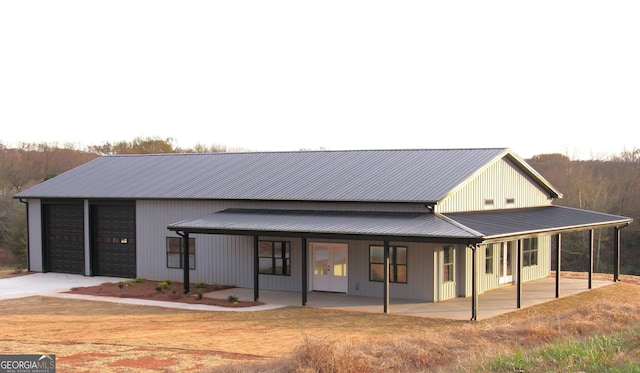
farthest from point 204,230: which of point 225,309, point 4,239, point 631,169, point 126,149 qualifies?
point 126,149

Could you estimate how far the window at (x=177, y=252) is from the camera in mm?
29094

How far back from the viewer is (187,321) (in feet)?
68.9

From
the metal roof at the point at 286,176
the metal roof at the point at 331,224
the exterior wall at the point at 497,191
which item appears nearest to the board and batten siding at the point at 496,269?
the exterior wall at the point at 497,191

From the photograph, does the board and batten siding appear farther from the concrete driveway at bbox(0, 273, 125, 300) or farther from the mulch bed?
the concrete driveway at bbox(0, 273, 125, 300)

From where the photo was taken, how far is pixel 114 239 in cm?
3138

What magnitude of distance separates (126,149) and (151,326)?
6796 centimetres

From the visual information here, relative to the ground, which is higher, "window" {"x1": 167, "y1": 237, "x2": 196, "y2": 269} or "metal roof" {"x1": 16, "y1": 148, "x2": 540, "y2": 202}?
"metal roof" {"x1": 16, "y1": 148, "x2": 540, "y2": 202}

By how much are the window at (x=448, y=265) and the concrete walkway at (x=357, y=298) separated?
0.78 m

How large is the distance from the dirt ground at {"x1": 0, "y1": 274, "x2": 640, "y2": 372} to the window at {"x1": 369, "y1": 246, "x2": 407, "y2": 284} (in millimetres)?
3215

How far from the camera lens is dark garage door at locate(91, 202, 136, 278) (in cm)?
3098

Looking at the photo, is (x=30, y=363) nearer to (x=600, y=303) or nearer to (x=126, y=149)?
(x=600, y=303)

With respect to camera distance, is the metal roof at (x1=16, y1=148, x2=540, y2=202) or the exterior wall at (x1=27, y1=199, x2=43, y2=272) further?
the exterior wall at (x1=27, y1=199, x2=43, y2=272)

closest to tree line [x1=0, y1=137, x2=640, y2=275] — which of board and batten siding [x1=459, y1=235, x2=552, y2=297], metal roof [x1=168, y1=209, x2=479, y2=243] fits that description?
board and batten siding [x1=459, y1=235, x2=552, y2=297]

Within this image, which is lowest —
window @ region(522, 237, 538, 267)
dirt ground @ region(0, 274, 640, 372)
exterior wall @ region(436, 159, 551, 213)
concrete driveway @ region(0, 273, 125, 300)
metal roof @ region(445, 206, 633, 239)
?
concrete driveway @ region(0, 273, 125, 300)
